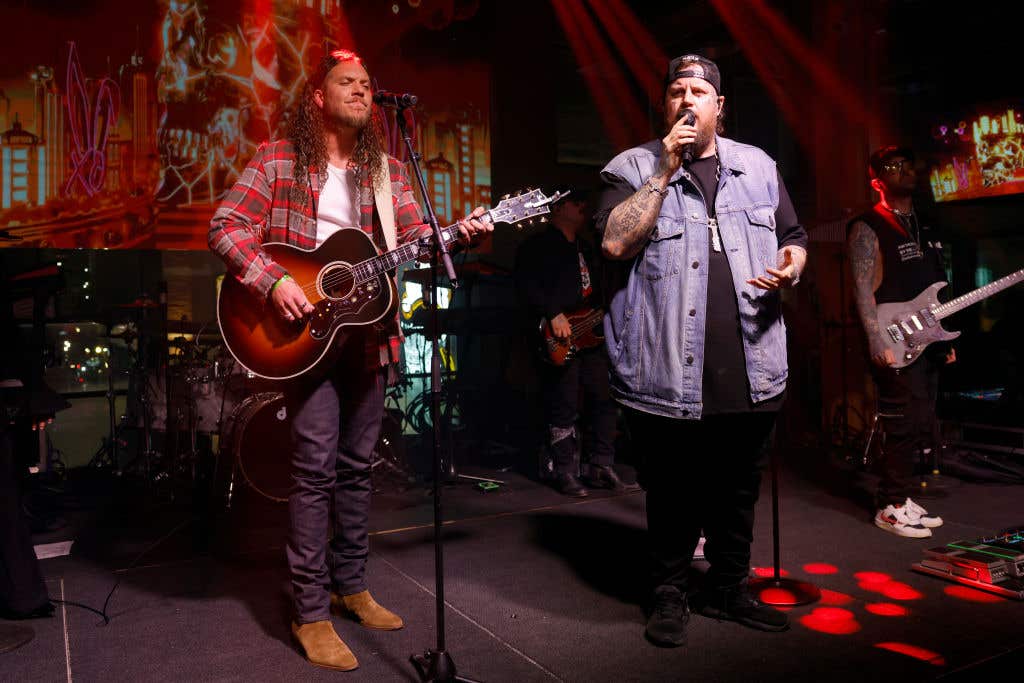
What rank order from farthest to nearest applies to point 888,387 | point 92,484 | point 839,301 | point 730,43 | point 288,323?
point 730,43
point 839,301
point 92,484
point 888,387
point 288,323

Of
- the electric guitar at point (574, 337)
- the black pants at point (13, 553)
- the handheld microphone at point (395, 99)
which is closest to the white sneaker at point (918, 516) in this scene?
the electric guitar at point (574, 337)

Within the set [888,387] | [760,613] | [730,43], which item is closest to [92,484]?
[760,613]

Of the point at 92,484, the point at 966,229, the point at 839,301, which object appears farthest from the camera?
the point at 966,229

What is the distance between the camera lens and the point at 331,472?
2.76 metres

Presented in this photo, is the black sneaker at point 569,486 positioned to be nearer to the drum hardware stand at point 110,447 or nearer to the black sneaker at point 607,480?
the black sneaker at point 607,480

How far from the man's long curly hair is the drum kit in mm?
2152

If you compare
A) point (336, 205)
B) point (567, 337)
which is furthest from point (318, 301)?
point (567, 337)

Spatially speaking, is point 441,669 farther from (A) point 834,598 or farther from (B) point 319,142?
(B) point 319,142

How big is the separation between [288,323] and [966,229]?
765 centimetres

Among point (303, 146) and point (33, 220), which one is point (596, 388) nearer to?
point (303, 146)

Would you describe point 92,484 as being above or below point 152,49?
below

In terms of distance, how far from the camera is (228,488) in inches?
205

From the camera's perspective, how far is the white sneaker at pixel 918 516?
4.07m

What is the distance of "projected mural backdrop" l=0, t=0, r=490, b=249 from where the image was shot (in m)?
5.22
